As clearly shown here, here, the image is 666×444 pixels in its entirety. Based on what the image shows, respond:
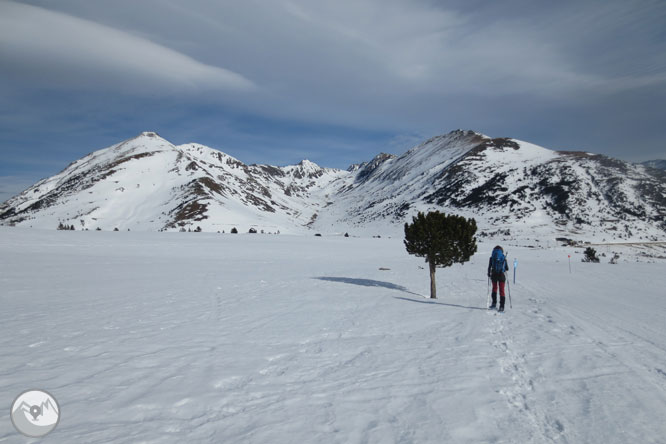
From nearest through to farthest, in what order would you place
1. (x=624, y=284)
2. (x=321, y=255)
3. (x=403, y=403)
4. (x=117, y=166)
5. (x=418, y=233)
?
(x=403, y=403), (x=418, y=233), (x=624, y=284), (x=321, y=255), (x=117, y=166)

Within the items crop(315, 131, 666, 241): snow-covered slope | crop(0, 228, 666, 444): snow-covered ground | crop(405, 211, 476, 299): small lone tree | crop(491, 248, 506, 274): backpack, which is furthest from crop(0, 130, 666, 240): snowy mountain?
crop(0, 228, 666, 444): snow-covered ground

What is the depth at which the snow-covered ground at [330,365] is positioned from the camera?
4.98 metres

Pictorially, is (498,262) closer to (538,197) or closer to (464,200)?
(538,197)

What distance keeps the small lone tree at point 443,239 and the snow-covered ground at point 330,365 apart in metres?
2.35

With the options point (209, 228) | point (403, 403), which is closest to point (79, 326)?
point (403, 403)

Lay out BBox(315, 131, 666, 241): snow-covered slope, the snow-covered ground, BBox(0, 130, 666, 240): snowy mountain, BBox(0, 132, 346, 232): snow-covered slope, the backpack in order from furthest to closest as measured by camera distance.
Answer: BBox(0, 132, 346, 232): snow-covered slope → BBox(0, 130, 666, 240): snowy mountain → BBox(315, 131, 666, 241): snow-covered slope → the backpack → the snow-covered ground

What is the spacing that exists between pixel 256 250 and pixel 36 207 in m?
185

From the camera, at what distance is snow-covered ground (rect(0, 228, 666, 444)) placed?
4.98 m

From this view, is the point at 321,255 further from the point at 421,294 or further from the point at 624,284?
the point at 624,284

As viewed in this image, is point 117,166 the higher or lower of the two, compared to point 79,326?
higher

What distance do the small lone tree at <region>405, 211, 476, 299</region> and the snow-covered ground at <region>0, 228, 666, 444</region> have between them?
7.70 feet

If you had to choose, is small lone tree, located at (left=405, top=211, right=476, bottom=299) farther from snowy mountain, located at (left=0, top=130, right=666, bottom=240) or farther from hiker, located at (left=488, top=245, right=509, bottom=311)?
snowy mountain, located at (left=0, top=130, right=666, bottom=240)

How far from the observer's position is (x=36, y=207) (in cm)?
16412

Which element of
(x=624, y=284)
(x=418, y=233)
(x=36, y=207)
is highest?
(x=36, y=207)
